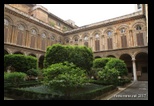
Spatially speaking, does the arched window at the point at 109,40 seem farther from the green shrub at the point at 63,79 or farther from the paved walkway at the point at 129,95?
the green shrub at the point at 63,79

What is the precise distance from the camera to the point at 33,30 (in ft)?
78.0

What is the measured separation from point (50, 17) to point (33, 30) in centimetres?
893

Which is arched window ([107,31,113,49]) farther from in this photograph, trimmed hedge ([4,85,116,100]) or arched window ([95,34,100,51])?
trimmed hedge ([4,85,116,100])

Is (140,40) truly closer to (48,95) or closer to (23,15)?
(23,15)

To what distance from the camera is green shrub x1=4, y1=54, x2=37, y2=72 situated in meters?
14.4

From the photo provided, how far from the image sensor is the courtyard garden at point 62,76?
7.15 m

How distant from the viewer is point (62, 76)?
7016mm

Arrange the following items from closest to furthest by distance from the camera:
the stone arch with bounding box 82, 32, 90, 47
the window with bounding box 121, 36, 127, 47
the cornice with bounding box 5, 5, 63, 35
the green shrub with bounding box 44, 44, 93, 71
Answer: the green shrub with bounding box 44, 44, 93, 71 < the cornice with bounding box 5, 5, 63, 35 < the window with bounding box 121, 36, 127, 47 < the stone arch with bounding box 82, 32, 90, 47

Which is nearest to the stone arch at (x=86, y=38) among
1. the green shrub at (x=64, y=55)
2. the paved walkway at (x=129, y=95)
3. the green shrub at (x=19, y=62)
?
the green shrub at (x=19, y=62)

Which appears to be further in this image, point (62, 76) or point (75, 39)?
point (75, 39)

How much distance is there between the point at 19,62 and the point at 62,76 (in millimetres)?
9667

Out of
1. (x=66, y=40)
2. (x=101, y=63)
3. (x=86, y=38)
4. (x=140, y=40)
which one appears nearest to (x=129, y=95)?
(x=101, y=63)

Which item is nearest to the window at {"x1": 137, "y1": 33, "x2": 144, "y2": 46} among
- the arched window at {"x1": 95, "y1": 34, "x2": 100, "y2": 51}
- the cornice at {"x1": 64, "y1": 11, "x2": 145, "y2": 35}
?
the cornice at {"x1": 64, "y1": 11, "x2": 145, "y2": 35}

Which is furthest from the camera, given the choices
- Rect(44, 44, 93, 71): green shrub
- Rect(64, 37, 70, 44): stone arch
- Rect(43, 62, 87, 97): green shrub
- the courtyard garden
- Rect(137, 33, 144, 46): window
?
Rect(64, 37, 70, 44): stone arch
